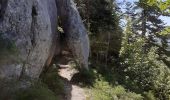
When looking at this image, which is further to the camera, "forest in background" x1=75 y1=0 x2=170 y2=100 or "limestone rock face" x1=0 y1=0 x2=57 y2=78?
"forest in background" x1=75 y1=0 x2=170 y2=100

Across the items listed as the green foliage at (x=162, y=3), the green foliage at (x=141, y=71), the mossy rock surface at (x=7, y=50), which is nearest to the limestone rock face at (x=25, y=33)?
the mossy rock surface at (x=7, y=50)

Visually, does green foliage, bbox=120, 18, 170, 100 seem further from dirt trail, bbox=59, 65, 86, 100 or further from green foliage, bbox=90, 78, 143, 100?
dirt trail, bbox=59, 65, 86, 100

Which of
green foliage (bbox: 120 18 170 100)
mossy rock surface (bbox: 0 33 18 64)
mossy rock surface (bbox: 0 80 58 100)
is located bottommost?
green foliage (bbox: 120 18 170 100)

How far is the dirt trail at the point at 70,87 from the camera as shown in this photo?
1552 cm

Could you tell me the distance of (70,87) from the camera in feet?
54.5

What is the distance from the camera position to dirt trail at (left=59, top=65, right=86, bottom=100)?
15522mm

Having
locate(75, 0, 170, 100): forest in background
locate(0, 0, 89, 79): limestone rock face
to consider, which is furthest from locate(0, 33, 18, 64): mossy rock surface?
locate(75, 0, 170, 100): forest in background

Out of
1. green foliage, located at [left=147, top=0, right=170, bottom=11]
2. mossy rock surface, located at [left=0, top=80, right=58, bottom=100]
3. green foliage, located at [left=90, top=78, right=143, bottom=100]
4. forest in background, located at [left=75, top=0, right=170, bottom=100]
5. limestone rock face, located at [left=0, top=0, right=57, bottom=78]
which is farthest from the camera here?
forest in background, located at [left=75, top=0, right=170, bottom=100]

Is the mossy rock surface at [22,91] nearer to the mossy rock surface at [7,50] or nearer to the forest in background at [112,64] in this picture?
the mossy rock surface at [7,50]

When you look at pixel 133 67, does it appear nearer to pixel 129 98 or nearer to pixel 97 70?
pixel 97 70

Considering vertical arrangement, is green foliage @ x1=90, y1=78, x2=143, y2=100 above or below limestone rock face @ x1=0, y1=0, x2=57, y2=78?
below

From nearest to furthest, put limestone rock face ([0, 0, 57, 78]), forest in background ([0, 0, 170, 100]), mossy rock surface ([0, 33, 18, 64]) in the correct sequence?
mossy rock surface ([0, 33, 18, 64])
limestone rock face ([0, 0, 57, 78])
forest in background ([0, 0, 170, 100])

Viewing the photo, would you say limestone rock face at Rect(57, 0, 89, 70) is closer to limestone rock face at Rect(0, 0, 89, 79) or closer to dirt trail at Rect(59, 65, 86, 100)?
dirt trail at Rect(59, 65, 86, 100)

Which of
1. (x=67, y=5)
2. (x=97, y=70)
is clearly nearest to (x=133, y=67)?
(x=97, y=70)
